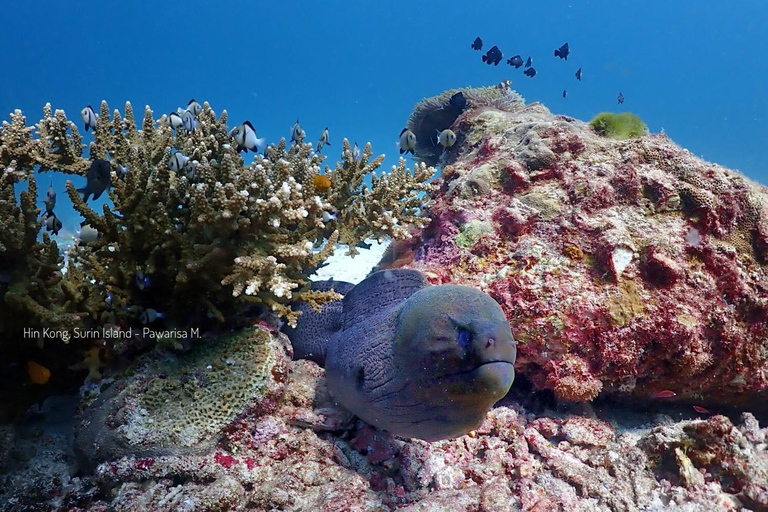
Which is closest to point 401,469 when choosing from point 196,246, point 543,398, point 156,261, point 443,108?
point 543,398

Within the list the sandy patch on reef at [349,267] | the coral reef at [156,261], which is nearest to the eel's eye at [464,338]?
the coral reef at [156,261]

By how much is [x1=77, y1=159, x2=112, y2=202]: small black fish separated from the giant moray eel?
2.16 metres

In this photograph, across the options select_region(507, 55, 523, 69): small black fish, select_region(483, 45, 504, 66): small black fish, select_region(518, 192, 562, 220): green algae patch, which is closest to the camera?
select_region(518, 192, 562, 220): green algae patch

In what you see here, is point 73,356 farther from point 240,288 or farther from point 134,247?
point 240,288

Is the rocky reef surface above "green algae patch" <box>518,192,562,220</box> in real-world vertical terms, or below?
below

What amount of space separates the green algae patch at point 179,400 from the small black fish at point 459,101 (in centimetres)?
627

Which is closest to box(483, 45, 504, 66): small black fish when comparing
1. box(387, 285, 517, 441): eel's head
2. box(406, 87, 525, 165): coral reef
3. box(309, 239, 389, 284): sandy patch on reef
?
box(406, 87, 525, 165): coral reef

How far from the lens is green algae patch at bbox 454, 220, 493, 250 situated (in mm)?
3572

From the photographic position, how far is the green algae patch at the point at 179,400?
230cm

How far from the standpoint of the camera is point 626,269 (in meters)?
3.05

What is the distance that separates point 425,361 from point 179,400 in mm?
1568

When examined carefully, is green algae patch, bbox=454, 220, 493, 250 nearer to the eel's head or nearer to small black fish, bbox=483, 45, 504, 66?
the eel's head

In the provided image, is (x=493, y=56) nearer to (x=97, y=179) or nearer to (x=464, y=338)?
(x=97, y=179)

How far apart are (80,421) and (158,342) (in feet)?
1.97
